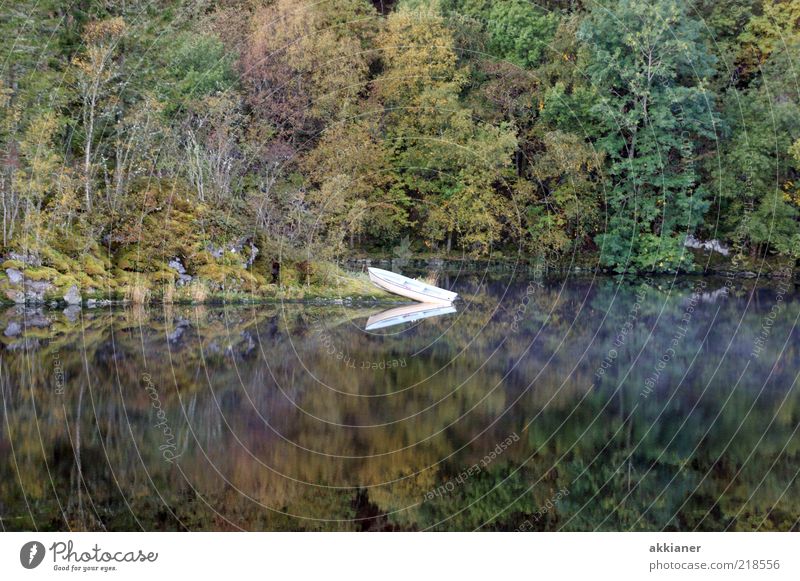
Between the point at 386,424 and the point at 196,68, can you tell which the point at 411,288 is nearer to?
the point at 196,68

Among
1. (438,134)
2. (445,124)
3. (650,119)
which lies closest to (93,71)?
(438,134)

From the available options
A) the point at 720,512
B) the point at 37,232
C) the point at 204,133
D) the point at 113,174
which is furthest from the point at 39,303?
the point at 720,512

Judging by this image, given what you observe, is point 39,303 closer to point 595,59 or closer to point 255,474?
point 255,474

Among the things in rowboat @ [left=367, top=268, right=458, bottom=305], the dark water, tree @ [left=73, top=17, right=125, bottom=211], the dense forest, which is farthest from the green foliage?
the dark water

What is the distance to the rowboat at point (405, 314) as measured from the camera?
77.6 feet

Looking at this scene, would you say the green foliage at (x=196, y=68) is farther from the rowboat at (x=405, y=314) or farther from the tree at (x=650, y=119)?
the tree at (x=650, y=119)

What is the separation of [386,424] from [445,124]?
22861 millimetres

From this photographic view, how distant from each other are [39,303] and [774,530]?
17.7 metres

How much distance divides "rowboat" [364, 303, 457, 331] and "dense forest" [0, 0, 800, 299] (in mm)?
3052

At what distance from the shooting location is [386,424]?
14.9 meters

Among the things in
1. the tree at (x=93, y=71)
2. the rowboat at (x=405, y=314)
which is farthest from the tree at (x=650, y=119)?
the tree at (x=93, y=71)

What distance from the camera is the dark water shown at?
Answer: 11.6m

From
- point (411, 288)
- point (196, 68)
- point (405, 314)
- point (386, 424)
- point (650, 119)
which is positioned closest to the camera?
point (386, 424)

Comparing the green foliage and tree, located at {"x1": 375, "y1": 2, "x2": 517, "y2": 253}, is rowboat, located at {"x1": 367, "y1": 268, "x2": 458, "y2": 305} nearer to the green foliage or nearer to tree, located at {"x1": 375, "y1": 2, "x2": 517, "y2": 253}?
tree, located at {"x1": 375, "y1": 2, "x2": 517, "y2": 253}
